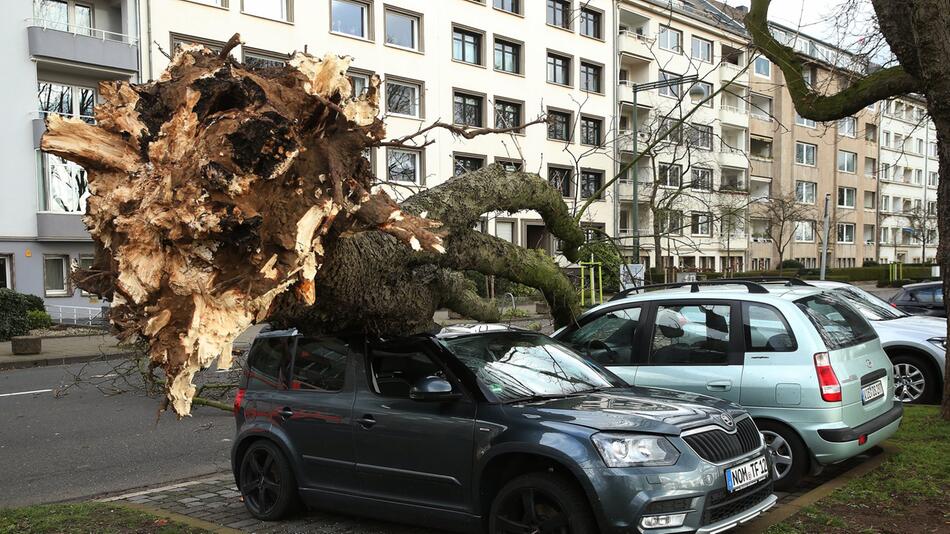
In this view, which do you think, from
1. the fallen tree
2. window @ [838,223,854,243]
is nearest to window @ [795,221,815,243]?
window @ [838,223,854,243]

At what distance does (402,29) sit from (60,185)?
16.2 metres

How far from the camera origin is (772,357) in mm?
6297

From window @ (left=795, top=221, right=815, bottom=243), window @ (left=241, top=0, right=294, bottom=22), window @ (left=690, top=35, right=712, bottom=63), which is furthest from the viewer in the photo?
window @ (left=795, top=221, right=815, bottom=243)

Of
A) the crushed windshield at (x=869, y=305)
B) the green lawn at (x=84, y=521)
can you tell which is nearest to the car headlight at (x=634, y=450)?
the green lawn at (x=84, y=521)

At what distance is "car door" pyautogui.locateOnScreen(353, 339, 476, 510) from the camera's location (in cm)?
494

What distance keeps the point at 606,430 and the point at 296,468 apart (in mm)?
2638

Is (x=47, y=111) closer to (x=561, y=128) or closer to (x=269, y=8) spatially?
(x=269, y=8)

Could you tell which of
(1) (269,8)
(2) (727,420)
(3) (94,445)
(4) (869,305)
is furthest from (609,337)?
(1) (269,8)

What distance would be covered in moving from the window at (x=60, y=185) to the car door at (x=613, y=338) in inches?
913

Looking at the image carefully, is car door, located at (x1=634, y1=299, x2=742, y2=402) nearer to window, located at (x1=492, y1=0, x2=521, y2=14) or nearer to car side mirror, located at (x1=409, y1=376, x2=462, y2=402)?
car side mirror, located at (x1=409, y1=376, x2=462, y2=402)

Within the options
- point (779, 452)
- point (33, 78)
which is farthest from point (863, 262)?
point (779, 452)

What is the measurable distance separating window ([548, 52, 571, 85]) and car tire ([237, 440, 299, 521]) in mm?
37888

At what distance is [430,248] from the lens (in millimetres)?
4551

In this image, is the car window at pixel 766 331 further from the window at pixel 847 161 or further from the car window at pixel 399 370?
the window at pixel 847 161
